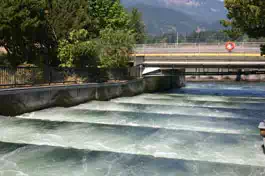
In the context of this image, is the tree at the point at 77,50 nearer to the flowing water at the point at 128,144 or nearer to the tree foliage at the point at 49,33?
the tree foliage at the point at 49,33

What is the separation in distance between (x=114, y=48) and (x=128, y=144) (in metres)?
20.7

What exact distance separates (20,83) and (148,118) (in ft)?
30.9

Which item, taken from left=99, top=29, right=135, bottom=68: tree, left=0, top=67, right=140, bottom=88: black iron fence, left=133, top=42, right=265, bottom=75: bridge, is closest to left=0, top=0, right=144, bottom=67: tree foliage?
left=99, top=29, right=135, bottom=68: tree

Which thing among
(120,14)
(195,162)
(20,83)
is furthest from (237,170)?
(120,14)

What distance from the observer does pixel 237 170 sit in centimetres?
987

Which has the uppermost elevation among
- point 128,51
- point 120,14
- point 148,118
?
point 120,14

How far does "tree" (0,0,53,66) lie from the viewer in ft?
83.4

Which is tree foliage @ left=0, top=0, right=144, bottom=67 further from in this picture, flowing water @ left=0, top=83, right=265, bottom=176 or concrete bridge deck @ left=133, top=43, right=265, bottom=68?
flowing water @ left=0, top=83, right=265, bottom=176

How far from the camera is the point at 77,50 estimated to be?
90.4 feet

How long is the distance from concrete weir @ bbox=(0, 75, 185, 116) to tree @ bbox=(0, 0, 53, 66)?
7615mm

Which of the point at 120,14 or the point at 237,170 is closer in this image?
the point at 237,170

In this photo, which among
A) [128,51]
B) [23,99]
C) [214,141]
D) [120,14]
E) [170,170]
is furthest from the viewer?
[120,14]

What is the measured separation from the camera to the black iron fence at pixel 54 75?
788 inches

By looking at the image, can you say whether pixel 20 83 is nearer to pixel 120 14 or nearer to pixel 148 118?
pixel 148 118
